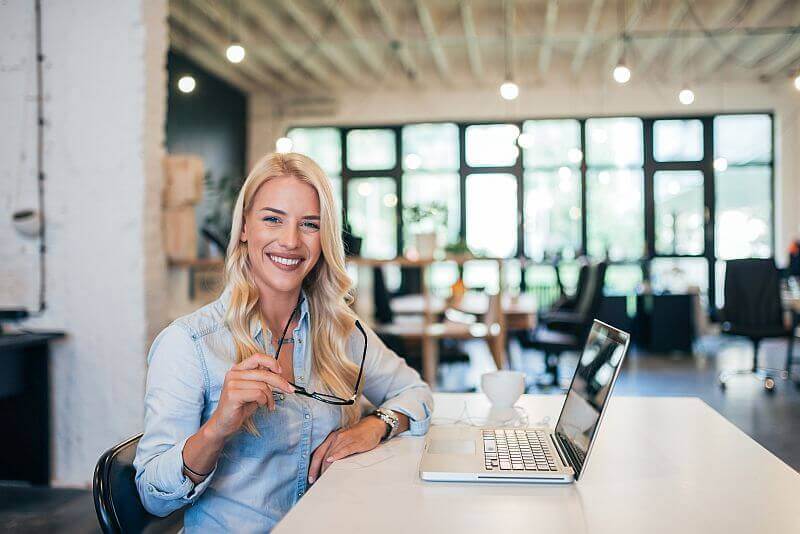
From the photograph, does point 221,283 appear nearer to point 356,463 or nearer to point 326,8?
point 356,463

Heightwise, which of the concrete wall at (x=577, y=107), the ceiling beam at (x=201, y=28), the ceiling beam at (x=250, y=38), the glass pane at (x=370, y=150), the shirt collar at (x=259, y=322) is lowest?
the shirt collar at (x=259, y=322)

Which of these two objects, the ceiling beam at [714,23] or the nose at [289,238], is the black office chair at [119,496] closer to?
the nose at [289,238]

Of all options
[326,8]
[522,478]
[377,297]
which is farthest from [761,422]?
[326,8]

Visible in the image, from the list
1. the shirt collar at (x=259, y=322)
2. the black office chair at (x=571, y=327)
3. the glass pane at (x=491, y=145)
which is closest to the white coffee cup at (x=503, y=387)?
the shirt collar at (x=259, y=322)

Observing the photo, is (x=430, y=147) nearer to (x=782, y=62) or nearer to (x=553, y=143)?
(x=553, y=143)

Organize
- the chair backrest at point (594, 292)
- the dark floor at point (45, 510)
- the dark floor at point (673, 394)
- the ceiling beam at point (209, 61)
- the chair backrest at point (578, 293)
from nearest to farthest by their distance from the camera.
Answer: the dark floor at point (45, 510), the dark floor at point (673, 394), the chair backrest at point (594, 292), the chair backrest at point (578, 293), the ceiling beam at point (209, 61)

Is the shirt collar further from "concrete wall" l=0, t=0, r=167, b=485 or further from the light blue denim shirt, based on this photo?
"concrete wall" l=0, t=0, r=167, b=485

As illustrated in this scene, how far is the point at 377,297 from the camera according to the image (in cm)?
508

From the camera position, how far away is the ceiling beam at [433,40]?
22.9 ft

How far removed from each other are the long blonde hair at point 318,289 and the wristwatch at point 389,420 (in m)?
0.07

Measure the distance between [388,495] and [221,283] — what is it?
0.74 meters

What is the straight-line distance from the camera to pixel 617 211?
32.6ft

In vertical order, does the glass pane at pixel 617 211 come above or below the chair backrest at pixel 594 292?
above

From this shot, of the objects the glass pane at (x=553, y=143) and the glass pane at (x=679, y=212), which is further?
the glass pane at (x=553, y=143)
